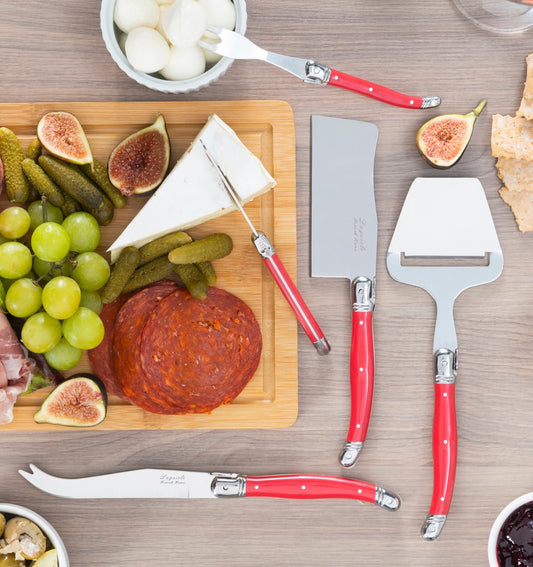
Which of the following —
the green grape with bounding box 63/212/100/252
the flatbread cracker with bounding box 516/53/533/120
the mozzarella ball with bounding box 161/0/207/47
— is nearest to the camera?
the mozzarella ball with bounding box 161/0/207/47

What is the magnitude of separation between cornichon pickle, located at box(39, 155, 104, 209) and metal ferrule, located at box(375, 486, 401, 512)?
3.14ft

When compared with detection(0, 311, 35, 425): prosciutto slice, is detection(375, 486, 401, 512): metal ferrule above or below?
below

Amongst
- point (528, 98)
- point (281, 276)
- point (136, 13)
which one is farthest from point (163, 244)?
point (528, 98)

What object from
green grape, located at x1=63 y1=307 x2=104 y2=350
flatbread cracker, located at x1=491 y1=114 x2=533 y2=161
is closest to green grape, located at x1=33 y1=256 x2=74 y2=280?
green grape, located at x1=63 y1=307 x2=104 y2=350

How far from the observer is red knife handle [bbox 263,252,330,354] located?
4.35 ft

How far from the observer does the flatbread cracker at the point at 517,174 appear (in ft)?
4.47

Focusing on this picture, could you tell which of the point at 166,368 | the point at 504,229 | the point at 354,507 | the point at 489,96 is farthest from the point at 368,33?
the point at 354,507

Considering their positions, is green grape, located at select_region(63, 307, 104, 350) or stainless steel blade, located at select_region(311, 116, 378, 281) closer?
green grape, located at select_region(63, 307, 104, 350)

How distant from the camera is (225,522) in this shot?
1.42 metres

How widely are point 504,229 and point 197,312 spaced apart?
2.56ft

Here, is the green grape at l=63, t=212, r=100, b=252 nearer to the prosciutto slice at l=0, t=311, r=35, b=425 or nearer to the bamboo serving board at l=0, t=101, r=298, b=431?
the bamboo serving board at l=0, t=101, r=298, b=431

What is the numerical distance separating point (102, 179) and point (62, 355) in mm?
413

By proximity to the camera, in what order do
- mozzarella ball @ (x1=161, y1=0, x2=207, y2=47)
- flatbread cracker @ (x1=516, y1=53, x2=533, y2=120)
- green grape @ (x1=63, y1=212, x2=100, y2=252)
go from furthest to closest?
flatbread cracker @ (x1=516, y1=53, x2=533, y2=120), green grape @ (x1=63, y1=212, x2=100, y2=252), mozzarella ball @ (x1=161, y1=0, x2=207, y2=47)

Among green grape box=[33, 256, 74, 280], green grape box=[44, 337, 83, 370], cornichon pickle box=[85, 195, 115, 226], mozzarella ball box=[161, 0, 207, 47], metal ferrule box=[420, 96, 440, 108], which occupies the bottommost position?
green grape box=[44, 337, 83, 370]
